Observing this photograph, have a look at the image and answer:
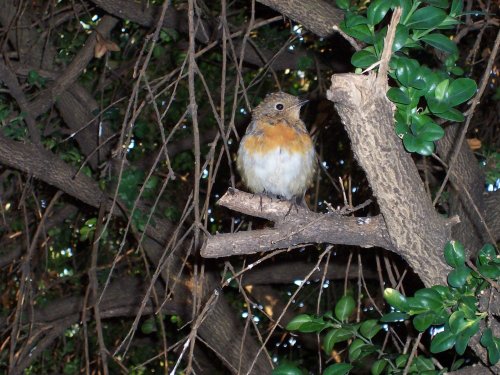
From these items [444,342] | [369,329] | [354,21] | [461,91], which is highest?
[354,21]

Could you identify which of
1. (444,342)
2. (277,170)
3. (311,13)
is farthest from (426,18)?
(277,170)

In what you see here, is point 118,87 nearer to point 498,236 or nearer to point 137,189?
point 137,189

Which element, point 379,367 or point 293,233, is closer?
point 293,233

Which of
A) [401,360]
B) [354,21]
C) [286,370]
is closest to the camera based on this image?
[354,21]

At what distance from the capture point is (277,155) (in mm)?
3562

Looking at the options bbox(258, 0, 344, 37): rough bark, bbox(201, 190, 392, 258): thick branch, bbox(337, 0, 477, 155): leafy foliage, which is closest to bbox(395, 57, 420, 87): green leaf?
bbox(337, 0, 477, 155): leafy foliage

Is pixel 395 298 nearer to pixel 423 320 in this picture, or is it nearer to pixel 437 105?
pixel 423 320

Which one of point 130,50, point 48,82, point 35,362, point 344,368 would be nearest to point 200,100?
point 130,50

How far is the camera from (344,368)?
101 inches

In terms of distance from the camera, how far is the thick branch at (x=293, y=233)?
8.05 ft

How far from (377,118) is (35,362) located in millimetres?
3624

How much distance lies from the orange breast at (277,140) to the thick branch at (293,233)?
40.8 inches

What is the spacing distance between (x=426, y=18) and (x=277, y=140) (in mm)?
1456

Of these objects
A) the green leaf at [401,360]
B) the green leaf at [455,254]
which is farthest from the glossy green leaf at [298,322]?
the green leaf at [455,254]
